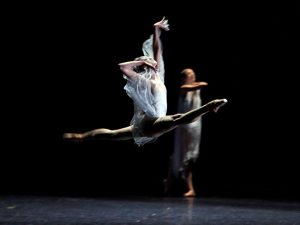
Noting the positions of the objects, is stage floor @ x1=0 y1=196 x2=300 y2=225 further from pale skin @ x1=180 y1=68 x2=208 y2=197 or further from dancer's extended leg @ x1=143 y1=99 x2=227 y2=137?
dancer's extended leg @ x1=143 y1=99 x2=227 y2=137

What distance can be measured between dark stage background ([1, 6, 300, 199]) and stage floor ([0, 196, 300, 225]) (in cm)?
300

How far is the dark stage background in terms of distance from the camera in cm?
1191

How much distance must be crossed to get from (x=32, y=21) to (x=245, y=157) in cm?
431

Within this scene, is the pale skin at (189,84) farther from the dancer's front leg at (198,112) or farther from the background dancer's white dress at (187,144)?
the dancer's front leg at (198,112)

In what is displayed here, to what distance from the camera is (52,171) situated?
37.8 ft

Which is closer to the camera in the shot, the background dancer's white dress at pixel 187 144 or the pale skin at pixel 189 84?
the pale skin at pixel 189 84

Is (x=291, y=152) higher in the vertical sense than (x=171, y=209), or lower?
higher

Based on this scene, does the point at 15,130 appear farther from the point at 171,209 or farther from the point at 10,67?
the point at 171,209

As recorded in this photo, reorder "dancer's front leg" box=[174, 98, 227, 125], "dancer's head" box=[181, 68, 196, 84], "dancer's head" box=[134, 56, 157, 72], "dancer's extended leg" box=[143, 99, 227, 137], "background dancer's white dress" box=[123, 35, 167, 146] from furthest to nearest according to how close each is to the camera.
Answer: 1. "dancer's head" box=[181, 68, 196, 84]
2. "dancer's head" box=[134, 56, 157, 72]
3. "background dancer's white dress" box=[123, 35, 167, 146]
4. "dancer's extended leg" box=[143, 99, 227, 137]
5. "dancer's front leg" box=[174, 98, 227, 125]

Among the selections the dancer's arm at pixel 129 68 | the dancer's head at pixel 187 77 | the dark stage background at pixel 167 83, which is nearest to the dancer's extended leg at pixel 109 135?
the dancer's arm at pixel 129 68

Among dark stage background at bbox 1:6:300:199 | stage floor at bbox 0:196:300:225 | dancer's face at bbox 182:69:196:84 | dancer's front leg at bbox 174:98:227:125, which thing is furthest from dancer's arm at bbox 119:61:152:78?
dark stage background at bbox 1:6:300:199

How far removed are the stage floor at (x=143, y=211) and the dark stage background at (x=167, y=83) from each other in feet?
9.83

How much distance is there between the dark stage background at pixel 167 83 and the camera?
11914 mm

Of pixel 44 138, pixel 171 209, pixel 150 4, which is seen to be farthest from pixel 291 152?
pixel 171 209
